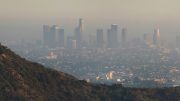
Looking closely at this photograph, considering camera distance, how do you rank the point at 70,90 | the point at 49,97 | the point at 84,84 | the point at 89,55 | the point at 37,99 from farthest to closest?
1. the point at 89,55
2. the point at 84,84
3. the point at 70,90
4. the point at 49,97
5. the point at 37,99

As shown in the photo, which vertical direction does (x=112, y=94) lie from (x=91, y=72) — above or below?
above

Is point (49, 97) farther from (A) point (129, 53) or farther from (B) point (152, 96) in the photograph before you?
(A) point (129, 53)

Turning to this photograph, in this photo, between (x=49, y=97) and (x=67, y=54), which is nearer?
(x=49, y=97)

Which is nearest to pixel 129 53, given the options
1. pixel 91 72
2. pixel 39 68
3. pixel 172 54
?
pixel 172 54

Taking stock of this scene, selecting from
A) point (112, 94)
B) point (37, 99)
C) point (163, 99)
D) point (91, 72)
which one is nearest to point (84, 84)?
point (112, 94)

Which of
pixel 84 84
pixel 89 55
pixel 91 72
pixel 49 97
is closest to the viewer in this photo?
pixel 49 97

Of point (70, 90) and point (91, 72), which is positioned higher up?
point (70, 90)

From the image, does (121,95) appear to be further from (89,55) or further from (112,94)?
(89,55)
